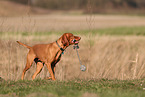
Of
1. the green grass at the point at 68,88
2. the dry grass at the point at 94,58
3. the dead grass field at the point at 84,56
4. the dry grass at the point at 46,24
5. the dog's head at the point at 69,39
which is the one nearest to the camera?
the green grass at the point at 68,88

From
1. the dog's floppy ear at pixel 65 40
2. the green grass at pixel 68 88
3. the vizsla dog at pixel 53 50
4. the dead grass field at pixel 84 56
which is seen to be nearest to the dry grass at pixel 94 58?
the dead grass field at pixel 84 56

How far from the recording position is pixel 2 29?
940cm

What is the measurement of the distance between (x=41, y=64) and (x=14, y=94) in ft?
4.49

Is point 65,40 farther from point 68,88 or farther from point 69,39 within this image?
point 68,88

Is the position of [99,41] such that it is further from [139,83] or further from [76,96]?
[76,96]

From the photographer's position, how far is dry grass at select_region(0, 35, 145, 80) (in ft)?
31.0

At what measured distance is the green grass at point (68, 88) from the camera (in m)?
5.36

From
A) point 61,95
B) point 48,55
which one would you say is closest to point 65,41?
point 48,55

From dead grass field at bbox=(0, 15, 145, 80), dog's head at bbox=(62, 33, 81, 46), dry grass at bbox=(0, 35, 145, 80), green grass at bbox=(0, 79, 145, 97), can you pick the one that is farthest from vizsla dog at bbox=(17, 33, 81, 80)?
dry grass at bbox=(0, 35, 145, 80)

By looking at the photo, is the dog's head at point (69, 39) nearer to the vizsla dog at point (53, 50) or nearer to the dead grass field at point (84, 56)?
the vizsla dog at point (53, 50)

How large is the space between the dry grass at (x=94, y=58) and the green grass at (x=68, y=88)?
2096 millimetres

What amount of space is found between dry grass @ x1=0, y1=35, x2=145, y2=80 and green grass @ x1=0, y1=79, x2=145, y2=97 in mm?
2096

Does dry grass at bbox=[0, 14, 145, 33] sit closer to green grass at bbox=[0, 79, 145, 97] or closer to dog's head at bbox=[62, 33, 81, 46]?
dog's head at bbox=[62, 33, 81, 46]

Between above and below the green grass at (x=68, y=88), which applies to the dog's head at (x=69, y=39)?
above
